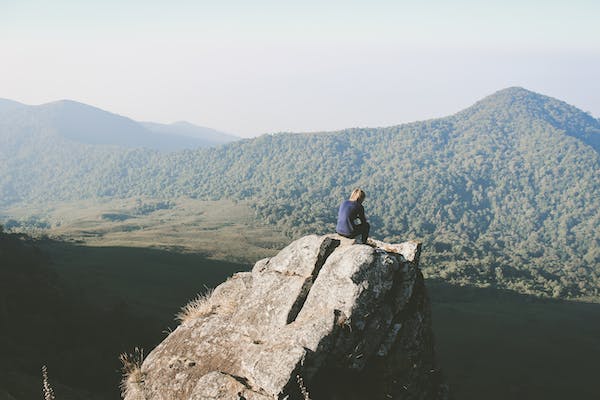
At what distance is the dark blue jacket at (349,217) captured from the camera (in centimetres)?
1461

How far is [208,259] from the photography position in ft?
385

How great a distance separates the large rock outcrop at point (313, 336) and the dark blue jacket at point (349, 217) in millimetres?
441

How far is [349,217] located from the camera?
48.2 feet

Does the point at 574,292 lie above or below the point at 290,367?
below

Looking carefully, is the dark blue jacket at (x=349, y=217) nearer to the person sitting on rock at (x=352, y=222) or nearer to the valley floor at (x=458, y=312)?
the person sitting on rock at (x=352, y=222)

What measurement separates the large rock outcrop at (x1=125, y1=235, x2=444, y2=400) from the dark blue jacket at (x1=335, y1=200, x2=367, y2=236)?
0.44 metres

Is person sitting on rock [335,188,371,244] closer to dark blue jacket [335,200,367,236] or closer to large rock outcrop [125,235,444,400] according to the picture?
dark blue jacket [335,200,367,236]

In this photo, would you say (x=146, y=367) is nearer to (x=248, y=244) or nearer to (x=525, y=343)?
(x=525, y=343)

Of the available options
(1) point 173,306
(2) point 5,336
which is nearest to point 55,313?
(2) point 5,336

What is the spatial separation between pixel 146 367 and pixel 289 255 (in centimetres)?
522

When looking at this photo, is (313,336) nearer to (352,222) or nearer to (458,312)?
(352,222)

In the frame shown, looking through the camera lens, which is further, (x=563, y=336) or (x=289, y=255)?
(x=563, y=336)

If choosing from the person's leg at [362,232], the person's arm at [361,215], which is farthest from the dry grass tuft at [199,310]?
the person's arm at [361,215]

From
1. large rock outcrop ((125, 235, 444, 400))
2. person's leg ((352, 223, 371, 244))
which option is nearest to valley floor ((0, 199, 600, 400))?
large rock outcrop ((125, 235, 444, 400))
